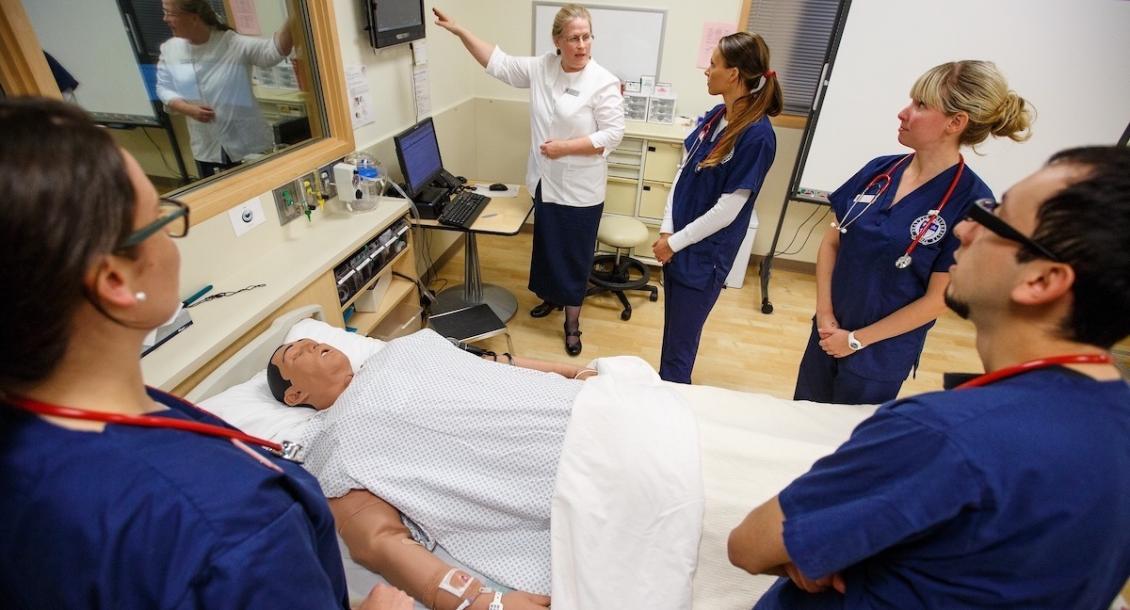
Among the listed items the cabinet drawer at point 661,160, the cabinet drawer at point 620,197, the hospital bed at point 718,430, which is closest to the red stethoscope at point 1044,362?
the hospital bed at point 718,430

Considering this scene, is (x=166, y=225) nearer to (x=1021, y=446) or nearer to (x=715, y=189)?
(x=1021, y=446)

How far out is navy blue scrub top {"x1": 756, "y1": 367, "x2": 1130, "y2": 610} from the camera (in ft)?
1.79

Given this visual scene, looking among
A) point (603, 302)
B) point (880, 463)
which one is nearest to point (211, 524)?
point (880, 463)

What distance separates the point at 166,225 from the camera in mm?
503

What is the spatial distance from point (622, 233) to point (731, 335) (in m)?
0.86

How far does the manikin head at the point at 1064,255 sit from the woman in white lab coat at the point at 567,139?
181 cm

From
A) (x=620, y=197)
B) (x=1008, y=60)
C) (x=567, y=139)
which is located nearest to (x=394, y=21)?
(x=567, y=139)

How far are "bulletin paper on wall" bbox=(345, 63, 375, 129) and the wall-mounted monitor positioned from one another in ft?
0.47

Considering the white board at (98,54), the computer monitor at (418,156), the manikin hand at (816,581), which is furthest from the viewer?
the computer monitor at (418,156)

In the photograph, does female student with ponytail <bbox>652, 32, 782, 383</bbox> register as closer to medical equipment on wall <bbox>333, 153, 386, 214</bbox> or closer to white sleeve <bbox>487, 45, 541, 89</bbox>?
white sleeve <bbox>487, 45, 541, 89</bbox>

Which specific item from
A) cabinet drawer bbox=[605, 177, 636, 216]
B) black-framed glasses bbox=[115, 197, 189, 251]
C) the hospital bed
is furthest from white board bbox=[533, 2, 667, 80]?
black-framed glasses bbox=[115, 197, 189, 251]

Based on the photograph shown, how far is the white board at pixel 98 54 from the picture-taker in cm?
132

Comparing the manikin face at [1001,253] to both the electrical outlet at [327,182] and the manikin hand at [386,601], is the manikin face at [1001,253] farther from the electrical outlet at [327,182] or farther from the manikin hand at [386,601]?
the electrical outlet at [327,182]

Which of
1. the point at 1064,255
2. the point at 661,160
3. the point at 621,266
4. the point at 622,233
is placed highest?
the point at 1064,255
